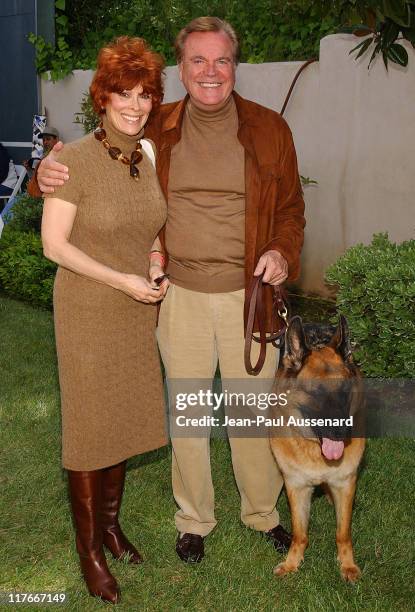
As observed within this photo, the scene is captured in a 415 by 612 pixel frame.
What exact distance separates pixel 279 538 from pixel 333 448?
82 centimetres

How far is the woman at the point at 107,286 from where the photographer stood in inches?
128

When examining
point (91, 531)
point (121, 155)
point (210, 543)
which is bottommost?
point (210, 543)

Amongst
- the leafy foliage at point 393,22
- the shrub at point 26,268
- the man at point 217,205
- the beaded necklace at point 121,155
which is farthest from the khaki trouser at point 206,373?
the shrub at point 26,268

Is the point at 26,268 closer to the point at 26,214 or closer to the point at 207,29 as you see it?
the point at 26,214

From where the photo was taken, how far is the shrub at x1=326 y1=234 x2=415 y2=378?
5547 mm

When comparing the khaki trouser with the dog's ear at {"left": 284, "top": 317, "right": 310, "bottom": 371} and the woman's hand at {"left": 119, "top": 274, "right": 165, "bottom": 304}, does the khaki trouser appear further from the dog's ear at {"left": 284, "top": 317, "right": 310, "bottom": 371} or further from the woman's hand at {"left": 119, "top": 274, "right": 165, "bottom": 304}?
the woman's hand at {"left": 119, "top": 274, "right": 165, "bottom": 304}

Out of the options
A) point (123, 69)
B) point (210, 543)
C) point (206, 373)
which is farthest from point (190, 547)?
point (123, 69)

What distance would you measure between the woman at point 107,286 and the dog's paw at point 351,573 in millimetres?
1093

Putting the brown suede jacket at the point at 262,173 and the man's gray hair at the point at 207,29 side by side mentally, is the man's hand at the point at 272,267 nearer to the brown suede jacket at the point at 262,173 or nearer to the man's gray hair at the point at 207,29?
the brown suede jacket at the point at 262,173

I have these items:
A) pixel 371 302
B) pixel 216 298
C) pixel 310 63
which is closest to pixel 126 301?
pixel 216 298

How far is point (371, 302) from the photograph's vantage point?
18.9 ft

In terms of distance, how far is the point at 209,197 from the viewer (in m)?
3.69

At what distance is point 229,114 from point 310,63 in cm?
519

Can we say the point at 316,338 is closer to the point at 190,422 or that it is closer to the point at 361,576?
the point at 190,422
